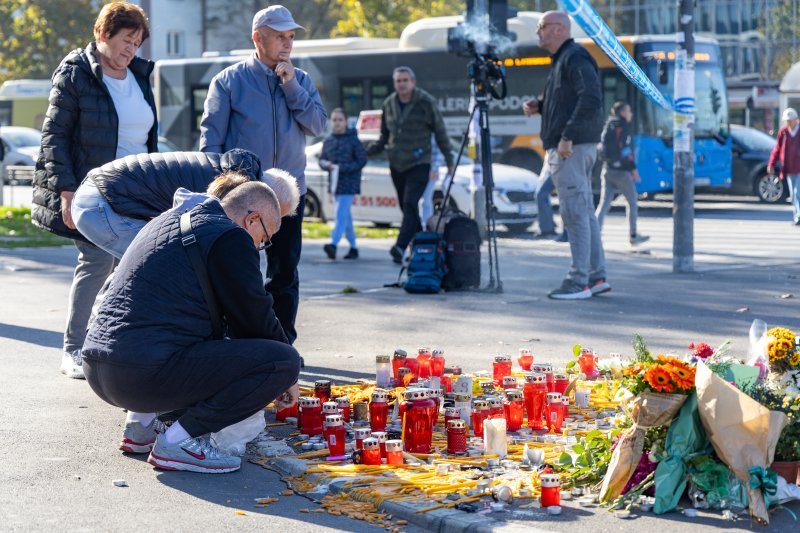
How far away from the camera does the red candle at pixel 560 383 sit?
6480mm

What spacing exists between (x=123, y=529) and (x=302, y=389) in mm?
2399

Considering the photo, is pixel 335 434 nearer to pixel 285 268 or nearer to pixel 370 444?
pixel 370 444

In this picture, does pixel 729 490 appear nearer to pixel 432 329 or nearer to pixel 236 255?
pixel 236 255

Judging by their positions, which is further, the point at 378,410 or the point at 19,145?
the point at 19,145

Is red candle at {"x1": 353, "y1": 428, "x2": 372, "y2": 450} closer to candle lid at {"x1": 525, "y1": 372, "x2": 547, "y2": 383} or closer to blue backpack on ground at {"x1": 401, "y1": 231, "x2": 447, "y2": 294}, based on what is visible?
candle lid at {"x1": 525, "y1": 372, "x2": 547, "y2": 383}

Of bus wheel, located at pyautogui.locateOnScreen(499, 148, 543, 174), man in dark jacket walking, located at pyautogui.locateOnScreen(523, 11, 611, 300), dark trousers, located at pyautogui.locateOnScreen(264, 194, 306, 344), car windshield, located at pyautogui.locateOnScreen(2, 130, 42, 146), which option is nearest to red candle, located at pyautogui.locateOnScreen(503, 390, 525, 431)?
dark trousers, located at pyautogui.locateOnScreen(264, 194, 306, 344)

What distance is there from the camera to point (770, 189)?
26812 millimetres

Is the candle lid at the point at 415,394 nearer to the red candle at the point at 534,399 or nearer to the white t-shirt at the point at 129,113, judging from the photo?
the red candle at the point at 534,399

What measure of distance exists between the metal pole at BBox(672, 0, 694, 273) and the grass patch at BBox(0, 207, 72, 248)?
7587 mm

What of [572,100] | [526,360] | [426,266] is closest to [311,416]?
[526,360]

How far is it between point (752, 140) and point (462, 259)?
17595mm

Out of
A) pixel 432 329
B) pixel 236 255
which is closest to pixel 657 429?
pixel 236 255

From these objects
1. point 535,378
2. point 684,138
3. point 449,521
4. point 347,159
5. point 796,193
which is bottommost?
point 449,521

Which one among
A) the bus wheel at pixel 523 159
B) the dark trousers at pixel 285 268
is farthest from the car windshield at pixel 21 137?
the dark trousers at pixel 285 268
